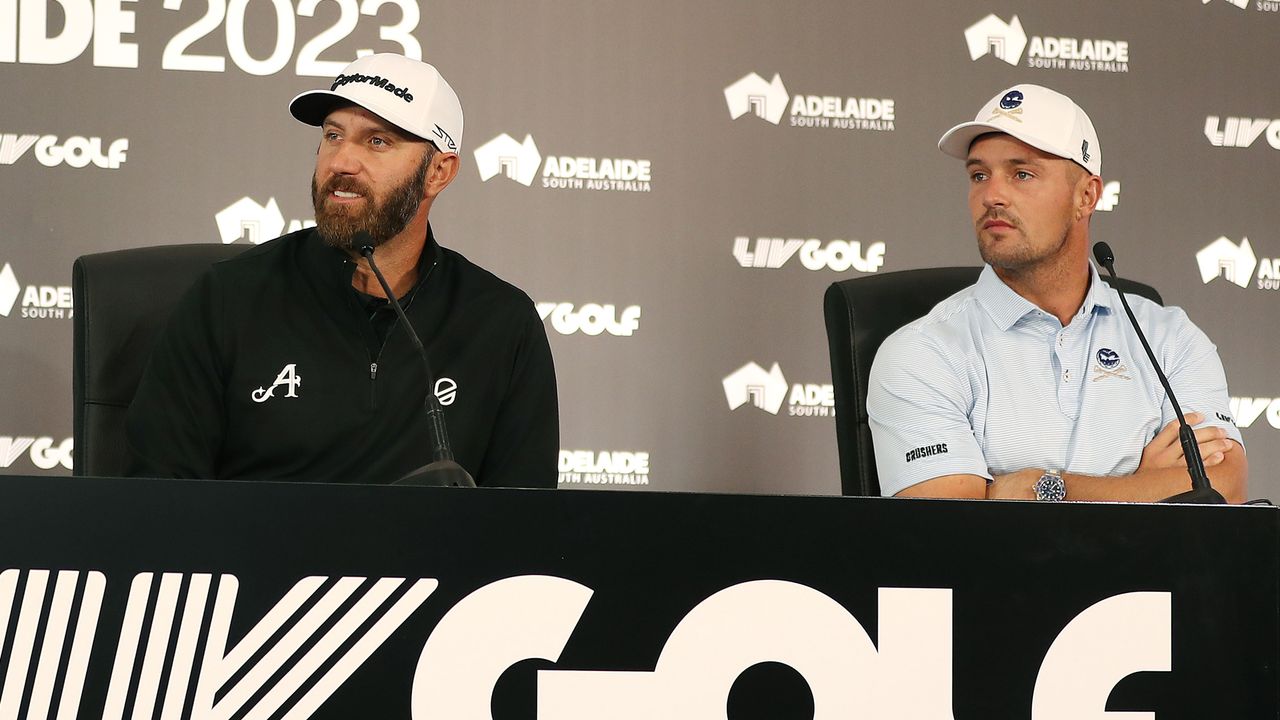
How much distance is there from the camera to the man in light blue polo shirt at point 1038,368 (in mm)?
1865

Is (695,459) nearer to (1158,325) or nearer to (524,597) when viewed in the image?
(1158,325)

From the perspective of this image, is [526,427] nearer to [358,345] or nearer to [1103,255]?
[358,345]

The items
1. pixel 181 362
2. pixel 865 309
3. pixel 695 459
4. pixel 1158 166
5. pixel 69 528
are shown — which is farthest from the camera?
pixel 1158 166

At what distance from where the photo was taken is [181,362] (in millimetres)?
1749

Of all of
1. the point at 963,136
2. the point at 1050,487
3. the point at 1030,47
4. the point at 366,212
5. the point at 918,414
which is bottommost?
the point at 1050,487

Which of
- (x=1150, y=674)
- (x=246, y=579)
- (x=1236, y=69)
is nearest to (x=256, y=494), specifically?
(x=246, y=579)

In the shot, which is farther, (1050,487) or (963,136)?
(963,136)

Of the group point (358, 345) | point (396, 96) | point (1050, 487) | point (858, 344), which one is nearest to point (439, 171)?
point (396, 96)

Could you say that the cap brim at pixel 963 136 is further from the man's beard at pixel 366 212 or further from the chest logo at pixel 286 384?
the chest logo at pixel 286 384

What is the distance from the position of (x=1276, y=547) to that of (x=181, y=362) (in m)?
1.43

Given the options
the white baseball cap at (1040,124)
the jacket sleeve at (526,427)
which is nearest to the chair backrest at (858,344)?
the white baseball cap at (1040,124)

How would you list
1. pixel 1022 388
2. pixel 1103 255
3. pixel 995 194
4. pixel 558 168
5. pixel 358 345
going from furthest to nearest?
pixel 558 168 → pixel 995 194 → pixel 1022 388 → pixel 358 345 → pixel 1103 255

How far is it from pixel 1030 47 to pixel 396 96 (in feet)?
6.02

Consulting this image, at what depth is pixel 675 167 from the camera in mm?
2928
